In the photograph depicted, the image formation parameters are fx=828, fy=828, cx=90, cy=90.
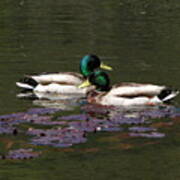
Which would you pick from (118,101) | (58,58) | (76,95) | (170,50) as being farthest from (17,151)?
(170,50)

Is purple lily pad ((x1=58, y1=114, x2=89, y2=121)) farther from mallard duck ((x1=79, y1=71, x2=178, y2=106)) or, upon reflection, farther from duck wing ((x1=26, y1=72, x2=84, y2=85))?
duck wing ((x1=26, y1=72, x2=84, y2=85))

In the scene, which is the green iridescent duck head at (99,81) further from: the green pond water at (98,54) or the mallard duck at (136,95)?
the green pond water at (98,54)

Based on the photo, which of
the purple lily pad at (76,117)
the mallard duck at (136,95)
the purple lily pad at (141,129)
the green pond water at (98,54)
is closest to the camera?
the green pond water at (98,54)

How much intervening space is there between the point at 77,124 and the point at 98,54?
29.8 feet

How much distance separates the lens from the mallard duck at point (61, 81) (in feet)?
63.5

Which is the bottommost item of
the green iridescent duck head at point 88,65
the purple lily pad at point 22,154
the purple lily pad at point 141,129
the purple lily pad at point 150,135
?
the purple lily pad at point 150,135

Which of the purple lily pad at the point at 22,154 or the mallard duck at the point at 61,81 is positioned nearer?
the purple lily pad at the point at 22,154

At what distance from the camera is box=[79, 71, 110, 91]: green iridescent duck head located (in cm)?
1817

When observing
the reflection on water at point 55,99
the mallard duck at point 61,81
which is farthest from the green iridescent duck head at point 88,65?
the reflection on water at point 55,99

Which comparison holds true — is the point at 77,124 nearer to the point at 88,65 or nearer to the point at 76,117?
the point at 76,117

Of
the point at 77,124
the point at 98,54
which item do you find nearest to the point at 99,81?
the point at 77,124

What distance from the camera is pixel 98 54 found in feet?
78.9

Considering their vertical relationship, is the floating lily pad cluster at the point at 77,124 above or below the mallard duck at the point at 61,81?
below

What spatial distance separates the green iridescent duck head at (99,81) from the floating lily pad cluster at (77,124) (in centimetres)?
110
